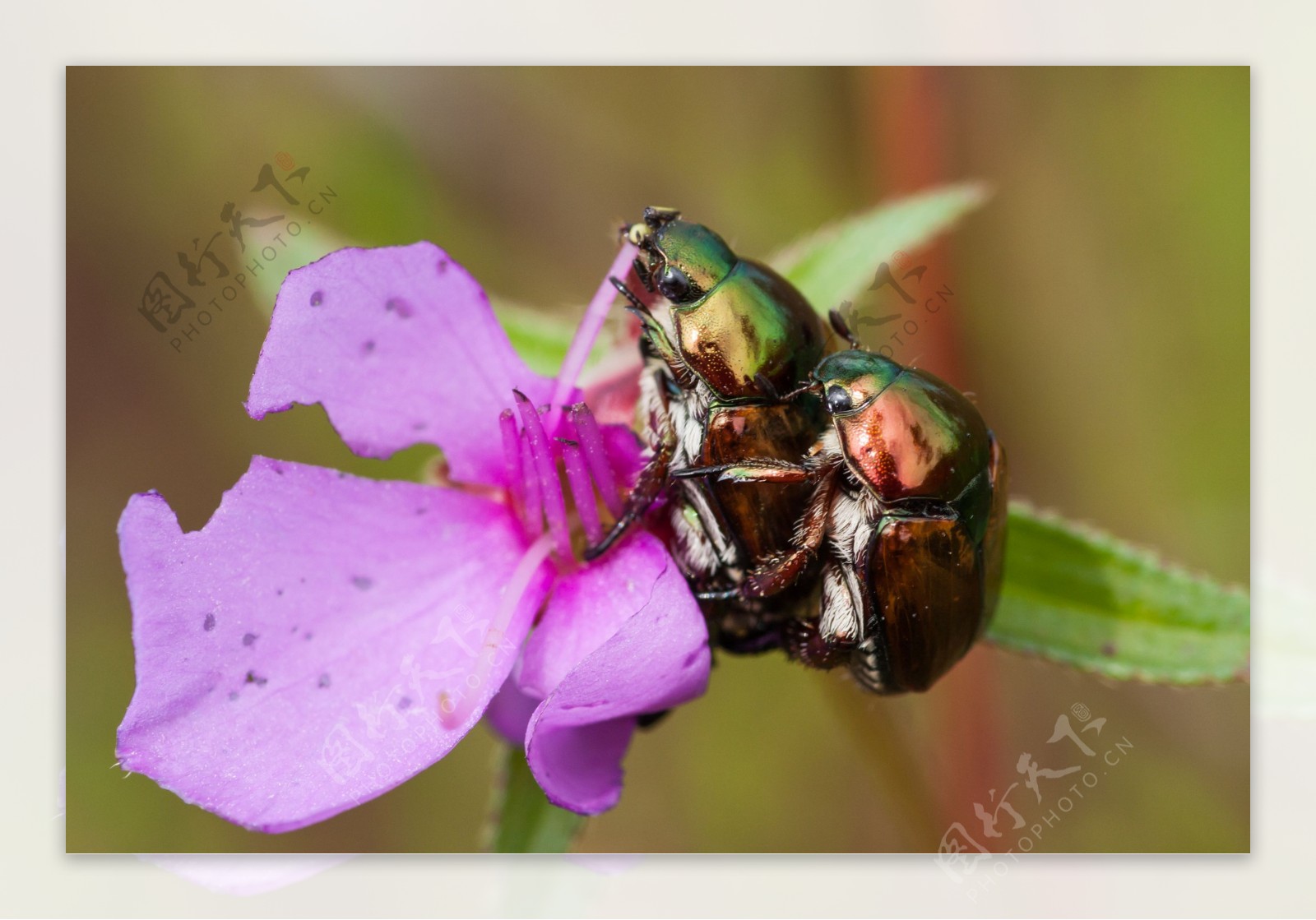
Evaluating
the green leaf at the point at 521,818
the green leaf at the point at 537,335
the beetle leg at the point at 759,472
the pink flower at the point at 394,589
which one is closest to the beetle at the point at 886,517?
the beetle leg at the point at 759,472

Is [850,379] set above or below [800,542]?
above

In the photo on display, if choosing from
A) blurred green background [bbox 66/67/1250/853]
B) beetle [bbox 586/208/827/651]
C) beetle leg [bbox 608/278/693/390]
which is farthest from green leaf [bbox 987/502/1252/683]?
beetle leg [bbox 608/278/693/390]

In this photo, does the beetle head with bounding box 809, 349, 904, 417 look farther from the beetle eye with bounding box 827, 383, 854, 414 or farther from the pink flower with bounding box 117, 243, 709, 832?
the pink flower with bounding box 117, 243, 709, 832

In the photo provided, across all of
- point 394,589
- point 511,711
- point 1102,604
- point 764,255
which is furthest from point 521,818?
point 764,255

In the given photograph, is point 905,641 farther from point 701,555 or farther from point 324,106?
point 324,106

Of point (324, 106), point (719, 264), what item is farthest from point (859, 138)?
point (719, 264)

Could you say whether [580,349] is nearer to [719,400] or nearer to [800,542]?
[719,400]

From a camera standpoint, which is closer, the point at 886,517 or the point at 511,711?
the point at 886,517
